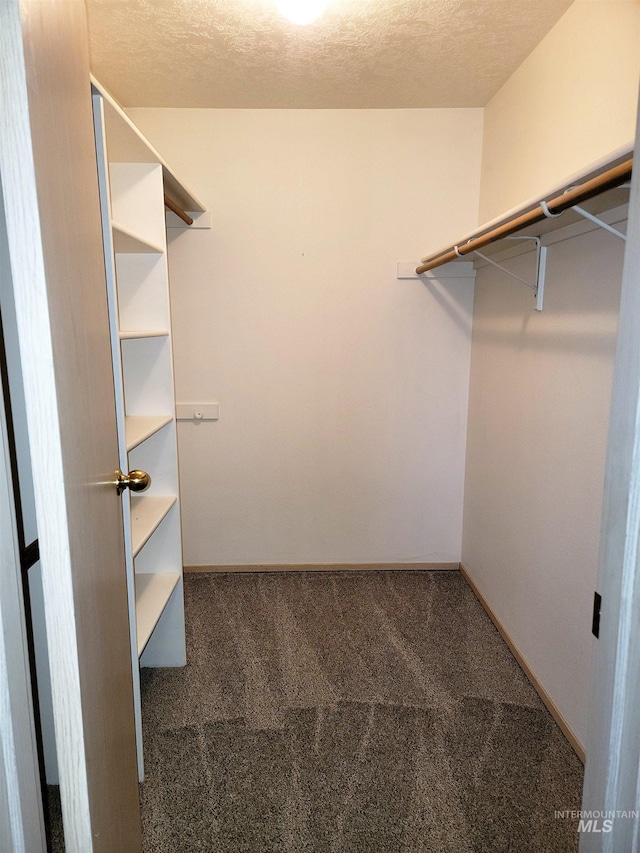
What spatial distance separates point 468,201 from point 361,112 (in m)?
0.75

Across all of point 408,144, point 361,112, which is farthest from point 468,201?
point 361,112

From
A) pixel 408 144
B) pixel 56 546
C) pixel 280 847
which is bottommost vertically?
pixel 280 847

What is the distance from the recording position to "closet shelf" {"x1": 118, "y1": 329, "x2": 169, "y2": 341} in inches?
70.7

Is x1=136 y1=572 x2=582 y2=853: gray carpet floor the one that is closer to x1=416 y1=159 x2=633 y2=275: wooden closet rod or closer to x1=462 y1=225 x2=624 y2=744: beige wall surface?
x1=462 y1=225 x2=624 y2=744: beige wall surface

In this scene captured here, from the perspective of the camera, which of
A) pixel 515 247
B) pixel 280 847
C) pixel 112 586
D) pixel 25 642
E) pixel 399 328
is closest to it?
pixel 25 642

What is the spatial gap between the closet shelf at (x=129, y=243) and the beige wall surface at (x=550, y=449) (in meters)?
1.53

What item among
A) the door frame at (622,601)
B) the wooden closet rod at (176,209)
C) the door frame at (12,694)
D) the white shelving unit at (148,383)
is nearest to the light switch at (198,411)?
the white shelving unit at (148,383)

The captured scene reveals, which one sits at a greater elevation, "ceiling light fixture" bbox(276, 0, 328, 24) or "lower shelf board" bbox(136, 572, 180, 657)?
"ceiling light fixture" bbox(276, 0, 328, 24)

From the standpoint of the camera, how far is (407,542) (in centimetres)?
346

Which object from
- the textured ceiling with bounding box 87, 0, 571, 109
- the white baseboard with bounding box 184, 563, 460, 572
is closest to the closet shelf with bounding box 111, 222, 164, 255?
the textured ceiling with bounding box 87, 0, 571, 109

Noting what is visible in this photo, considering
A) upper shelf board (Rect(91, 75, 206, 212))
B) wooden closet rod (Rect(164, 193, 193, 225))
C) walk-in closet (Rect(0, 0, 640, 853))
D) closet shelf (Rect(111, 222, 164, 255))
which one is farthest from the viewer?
wooden closet rod (Rect(164, 193, 193, 225))

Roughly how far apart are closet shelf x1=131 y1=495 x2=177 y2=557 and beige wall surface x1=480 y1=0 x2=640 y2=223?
1.66 metres

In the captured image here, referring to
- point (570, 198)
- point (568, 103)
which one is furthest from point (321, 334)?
point (570, 198)

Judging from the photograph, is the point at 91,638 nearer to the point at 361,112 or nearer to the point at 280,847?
the point at 280,847
